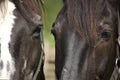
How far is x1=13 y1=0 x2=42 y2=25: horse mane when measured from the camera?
4.04 metres

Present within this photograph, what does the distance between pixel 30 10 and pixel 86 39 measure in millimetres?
625

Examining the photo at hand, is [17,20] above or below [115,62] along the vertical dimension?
above

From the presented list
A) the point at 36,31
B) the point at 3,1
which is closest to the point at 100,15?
the point at 36,31

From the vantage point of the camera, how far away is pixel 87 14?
3.93 metres

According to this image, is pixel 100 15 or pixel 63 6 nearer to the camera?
pixel 100 15

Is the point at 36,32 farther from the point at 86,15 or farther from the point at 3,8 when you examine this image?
the point at 86,15

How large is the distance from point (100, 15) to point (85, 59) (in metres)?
0.42

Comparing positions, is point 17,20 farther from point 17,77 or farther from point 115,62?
point 115,62

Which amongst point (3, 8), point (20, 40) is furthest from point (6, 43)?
point (3, 8)

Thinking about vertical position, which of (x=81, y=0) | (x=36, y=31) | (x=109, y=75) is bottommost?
(x=109, y=75)

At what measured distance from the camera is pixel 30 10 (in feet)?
13.5

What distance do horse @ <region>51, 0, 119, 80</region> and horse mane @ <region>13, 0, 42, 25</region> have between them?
19 centimetres

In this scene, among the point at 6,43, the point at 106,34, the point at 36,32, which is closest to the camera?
the point at 6,43

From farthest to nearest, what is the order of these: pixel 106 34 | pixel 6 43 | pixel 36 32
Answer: pixel 36 32 → pixel 106 34 → pixel 6 43
